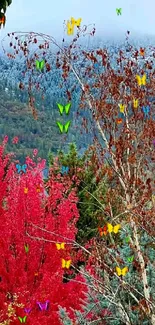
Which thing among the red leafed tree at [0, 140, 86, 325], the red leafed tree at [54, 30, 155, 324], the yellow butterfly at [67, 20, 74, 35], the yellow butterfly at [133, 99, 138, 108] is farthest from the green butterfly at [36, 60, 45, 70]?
the red leafed tree at [0, 140, 86, 325]

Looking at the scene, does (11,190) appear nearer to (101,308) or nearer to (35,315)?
(35,315)

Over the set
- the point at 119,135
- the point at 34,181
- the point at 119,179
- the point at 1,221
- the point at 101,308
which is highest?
the point at 119,135

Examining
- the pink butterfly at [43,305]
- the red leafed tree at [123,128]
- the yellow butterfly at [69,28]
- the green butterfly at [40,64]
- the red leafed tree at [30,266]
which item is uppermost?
the yellow butterfly at [69,28]

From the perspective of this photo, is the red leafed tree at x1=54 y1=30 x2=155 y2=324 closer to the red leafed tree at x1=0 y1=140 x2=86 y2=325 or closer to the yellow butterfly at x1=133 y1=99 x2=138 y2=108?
the yellow butterfly at x1=133 y1=99 x2=138 y2=108

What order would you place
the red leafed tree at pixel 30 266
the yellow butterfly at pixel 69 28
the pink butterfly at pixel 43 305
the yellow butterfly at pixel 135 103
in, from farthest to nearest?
the red leafed tree at pixel 30 266 < the pink butterfly at pixel 43 305 < the yellow butterfly at pixel 135 103 < the yellow butterfly at pixel 69 28

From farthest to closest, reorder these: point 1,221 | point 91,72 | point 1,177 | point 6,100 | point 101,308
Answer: point 6,100 < point 1,177 < point 1,221 < point 101,308 < point 91,72

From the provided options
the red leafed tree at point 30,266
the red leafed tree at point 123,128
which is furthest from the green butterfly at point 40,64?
the red leafed tree at point 30,266

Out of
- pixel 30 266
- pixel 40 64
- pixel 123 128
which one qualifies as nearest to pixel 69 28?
pixel 40 64

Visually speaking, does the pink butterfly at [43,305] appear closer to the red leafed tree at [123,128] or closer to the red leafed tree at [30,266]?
the red leafed tree at [30,266]

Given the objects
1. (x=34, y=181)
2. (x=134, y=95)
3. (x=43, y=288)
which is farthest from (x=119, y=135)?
(x=34, y=181)

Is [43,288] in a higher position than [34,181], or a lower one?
lower

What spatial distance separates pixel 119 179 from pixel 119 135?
498mm

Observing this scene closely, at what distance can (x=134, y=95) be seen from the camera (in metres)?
5.94

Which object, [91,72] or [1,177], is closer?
[91,72]
